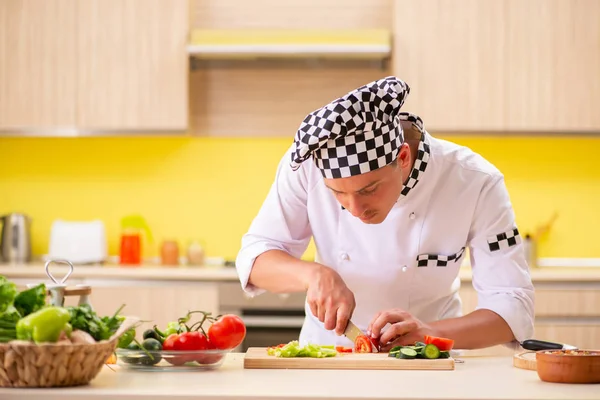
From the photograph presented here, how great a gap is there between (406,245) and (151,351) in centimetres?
87

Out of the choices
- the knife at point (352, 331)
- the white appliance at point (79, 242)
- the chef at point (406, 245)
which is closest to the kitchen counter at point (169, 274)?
the white appliance at point (79, 242)

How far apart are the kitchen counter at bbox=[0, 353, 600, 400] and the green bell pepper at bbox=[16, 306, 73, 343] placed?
96 mm

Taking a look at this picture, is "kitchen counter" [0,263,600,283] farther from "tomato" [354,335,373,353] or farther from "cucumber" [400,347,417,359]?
"cucumber" [400,347,417,359]

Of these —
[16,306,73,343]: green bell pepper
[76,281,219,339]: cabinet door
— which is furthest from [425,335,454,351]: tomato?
[76,281,219,339]: cabinet door

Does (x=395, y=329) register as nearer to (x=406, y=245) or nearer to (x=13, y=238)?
(x=406, y=245)

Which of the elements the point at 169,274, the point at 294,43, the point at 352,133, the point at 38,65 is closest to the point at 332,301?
the point at 352,133

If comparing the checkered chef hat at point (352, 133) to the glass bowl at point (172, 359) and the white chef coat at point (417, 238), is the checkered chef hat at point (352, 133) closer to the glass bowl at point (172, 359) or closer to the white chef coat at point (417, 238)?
the white chef coat at point (417, 238)

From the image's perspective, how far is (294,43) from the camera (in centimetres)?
414

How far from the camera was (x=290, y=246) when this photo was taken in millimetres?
2518

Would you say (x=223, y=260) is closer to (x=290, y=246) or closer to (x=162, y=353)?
(x=290, y=246)

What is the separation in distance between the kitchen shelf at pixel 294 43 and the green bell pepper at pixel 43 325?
107 inches

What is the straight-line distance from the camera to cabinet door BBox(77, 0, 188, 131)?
4234mm

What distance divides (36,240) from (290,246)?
2494mm

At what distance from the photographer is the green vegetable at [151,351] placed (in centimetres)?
183
